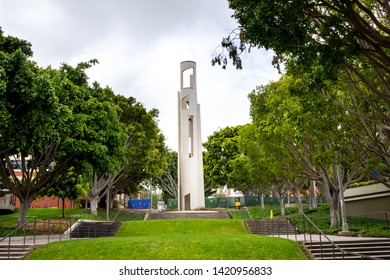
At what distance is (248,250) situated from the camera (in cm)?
1470

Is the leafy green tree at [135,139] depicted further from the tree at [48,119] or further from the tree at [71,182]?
the tree at [48,119]

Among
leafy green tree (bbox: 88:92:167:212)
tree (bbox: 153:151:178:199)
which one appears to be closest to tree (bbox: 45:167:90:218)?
leafy green tree (bbox: 88:92:167:212)

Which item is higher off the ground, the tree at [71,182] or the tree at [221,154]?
the tree at [221,154]

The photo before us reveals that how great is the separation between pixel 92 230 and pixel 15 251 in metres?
8.41

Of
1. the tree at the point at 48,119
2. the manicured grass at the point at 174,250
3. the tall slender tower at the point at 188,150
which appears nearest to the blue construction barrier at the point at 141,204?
the tall slender tower at the point at 188,150

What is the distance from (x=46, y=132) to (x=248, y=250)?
1143cm

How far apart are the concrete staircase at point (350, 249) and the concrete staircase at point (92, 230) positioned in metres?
13.6

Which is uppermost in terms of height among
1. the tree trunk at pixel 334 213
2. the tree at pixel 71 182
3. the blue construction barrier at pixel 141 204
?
the tree at pixel 71 182

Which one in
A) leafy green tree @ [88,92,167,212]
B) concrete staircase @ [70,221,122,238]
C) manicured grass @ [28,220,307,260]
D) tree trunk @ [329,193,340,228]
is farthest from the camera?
leafy green tree @ [88,92,167,212]

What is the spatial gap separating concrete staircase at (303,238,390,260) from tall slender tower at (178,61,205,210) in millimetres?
24098

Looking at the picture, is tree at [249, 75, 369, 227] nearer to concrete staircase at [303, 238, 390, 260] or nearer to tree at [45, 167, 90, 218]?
concrete staircase at [303, 238, 390, 260]

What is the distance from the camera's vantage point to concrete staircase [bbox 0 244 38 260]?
1572 cm

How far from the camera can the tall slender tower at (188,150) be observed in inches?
1545
